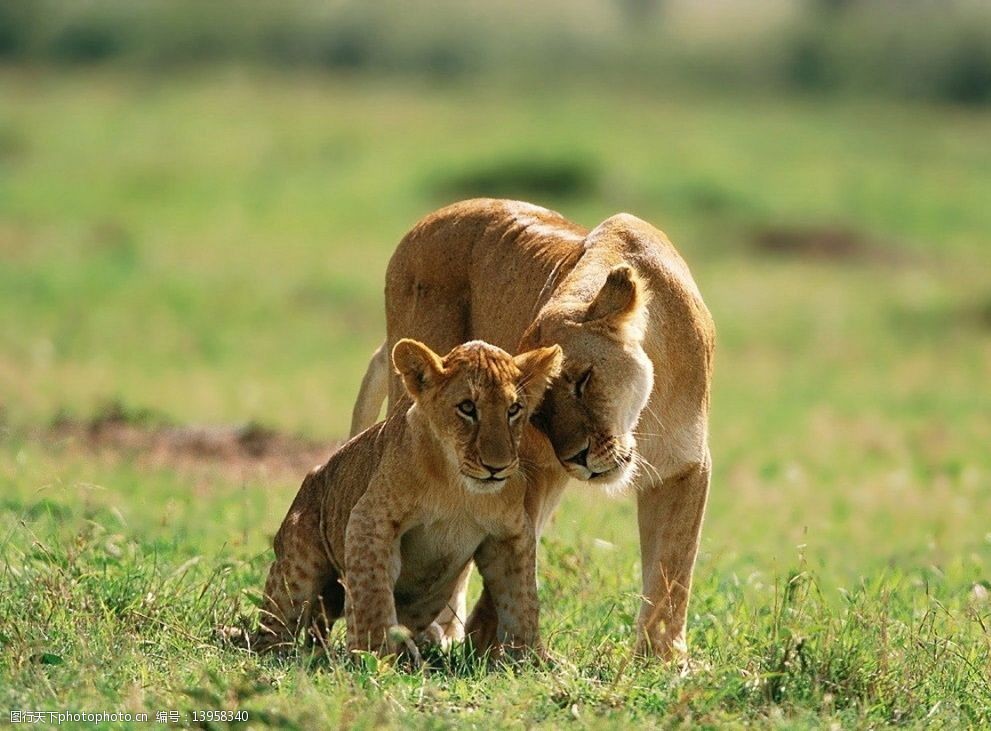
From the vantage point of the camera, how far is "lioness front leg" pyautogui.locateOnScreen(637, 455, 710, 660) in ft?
20.2

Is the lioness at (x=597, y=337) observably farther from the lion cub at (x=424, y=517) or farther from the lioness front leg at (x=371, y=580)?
the lioness front leg at (x=371, y=580)

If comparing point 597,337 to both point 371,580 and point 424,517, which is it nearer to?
point 424,517

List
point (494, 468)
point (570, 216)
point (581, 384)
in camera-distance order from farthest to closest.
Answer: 1. point (570, 216)
2. point (581, 384)
3. point (494, 468)

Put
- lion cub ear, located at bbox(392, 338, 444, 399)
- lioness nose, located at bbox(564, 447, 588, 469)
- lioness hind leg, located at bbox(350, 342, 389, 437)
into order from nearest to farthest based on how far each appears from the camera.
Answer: lioness nose, located at bbox(564, 447, 588, 469) < lion cub ear, located at bbox(392, 338, 444, 399) < lioness hind leg, located at bbox(350, 342, 389, 437)

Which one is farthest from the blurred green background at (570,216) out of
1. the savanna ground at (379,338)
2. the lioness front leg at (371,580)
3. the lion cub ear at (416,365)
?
the lion cub ear at (416,365)

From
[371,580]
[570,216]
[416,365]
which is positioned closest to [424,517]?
[371,580]

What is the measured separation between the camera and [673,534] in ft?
20.4

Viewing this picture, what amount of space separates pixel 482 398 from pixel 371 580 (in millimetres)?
798

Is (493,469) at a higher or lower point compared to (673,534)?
higher

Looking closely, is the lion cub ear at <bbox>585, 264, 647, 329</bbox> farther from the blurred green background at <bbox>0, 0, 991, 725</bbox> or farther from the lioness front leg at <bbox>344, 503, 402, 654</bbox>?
the blurred green background at <bbox>0, 0, 991, 725</bbox>

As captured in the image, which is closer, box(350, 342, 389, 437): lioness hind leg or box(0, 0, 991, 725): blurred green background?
box(350, 342, 389, 437): lioness hind leg

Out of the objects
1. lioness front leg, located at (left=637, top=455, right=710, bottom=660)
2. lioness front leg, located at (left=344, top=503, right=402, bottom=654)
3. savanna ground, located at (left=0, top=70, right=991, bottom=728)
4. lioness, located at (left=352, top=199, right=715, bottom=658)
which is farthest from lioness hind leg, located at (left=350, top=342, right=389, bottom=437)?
lioness front leg, located at (left=344, top=503, right=402, bottom=654)

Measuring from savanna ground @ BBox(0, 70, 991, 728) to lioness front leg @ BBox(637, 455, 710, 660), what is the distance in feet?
0.45

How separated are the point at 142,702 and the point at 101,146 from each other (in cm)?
2594
